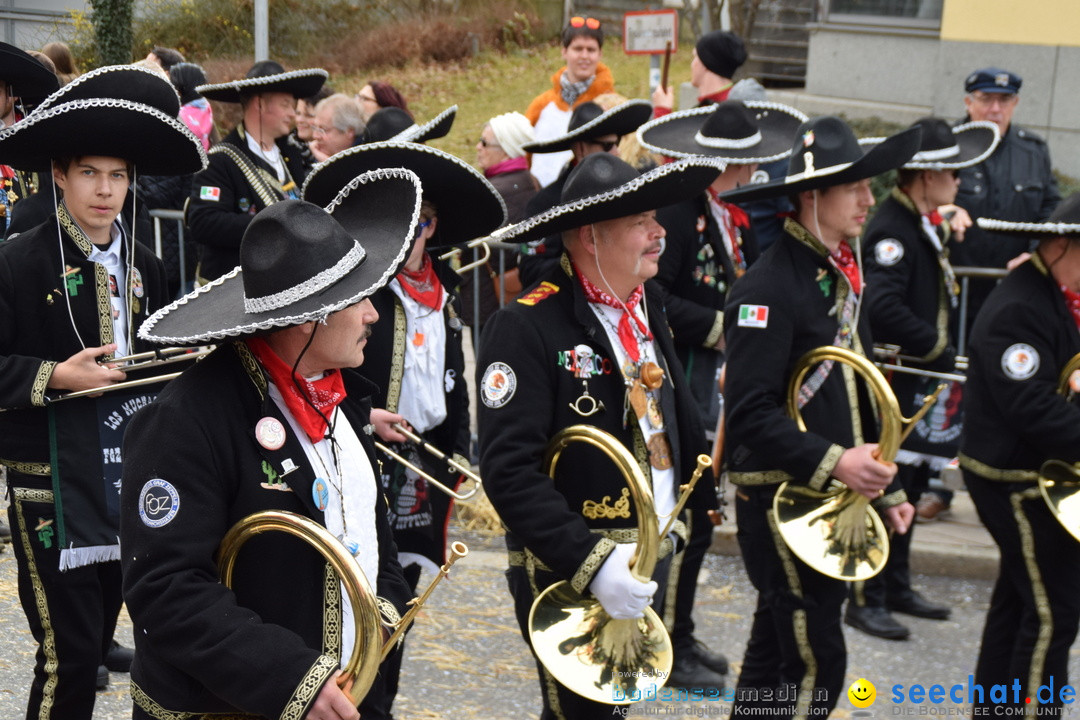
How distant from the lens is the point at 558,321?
3783 millimetres

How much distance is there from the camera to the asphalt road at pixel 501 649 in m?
5.16

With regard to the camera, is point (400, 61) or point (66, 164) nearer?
point (66, 164)

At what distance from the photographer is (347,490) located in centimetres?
289

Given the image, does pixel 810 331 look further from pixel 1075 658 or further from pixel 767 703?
pixel 1075 658

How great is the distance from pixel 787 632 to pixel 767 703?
311mm

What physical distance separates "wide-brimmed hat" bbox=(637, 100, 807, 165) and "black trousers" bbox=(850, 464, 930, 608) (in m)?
1.73

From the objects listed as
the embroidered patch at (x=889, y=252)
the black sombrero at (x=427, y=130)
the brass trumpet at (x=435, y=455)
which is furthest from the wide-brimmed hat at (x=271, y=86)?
the embroidered patch at (x=889, y=252)

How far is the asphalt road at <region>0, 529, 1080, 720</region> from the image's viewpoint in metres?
5.16

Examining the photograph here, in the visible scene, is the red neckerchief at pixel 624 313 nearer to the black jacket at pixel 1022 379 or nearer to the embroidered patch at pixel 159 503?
the black jacket at pixel 1022 379

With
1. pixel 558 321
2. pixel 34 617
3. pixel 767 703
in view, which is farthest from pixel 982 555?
pixel 34 617

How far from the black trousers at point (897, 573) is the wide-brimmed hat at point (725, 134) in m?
1.73

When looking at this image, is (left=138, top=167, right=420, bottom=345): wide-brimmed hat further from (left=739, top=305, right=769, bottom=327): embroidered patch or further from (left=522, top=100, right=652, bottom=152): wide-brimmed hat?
(left=522, top=100, right=652, bottom=152): wide-brimmed hat

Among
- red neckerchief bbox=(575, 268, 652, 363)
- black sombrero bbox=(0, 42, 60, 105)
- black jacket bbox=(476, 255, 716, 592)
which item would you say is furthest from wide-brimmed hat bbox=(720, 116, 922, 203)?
black sombrero bbox=(0, 42, 60, 105)

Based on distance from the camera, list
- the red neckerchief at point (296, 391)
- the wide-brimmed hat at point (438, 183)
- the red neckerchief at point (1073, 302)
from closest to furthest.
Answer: the red neckerchief at point (296, 391), the wide-brimmed hat at point (438, 183), the red neckerchief at point (1073, 302)
